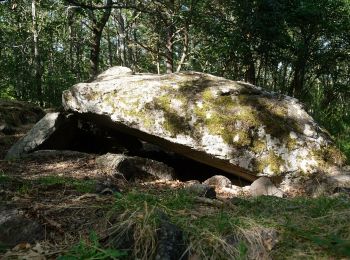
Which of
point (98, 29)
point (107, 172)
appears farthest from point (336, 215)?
point (98, 29)

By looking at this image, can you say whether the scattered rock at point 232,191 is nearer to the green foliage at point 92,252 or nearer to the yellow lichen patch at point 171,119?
the yellow lichen patch at point 171,119

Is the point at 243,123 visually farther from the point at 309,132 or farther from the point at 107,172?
the point at 107,172

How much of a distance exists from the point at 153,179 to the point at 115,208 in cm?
332

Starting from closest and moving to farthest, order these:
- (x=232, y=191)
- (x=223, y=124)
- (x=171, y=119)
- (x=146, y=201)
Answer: (x=146, y=201)
(x=232, y=191)
(x=223, y=124)
(x=171, y=119)

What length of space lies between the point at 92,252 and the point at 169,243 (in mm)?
423

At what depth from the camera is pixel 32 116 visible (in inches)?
400

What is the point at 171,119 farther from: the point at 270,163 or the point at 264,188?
the point at 264,188

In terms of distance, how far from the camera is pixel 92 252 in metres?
2.06

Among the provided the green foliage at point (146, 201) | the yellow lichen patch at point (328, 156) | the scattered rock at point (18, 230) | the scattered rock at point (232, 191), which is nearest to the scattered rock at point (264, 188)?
the scattered rock at point (232, 191)

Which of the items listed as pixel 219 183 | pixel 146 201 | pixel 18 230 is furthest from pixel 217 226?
pixel 219 183

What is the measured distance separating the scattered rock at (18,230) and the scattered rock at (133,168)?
2.84 metres

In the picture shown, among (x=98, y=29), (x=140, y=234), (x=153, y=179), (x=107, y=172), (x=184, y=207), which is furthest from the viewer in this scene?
(x=98, y=29)

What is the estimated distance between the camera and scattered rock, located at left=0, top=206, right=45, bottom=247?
7.95 ft

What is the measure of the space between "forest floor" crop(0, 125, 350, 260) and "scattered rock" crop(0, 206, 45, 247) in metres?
0.02
